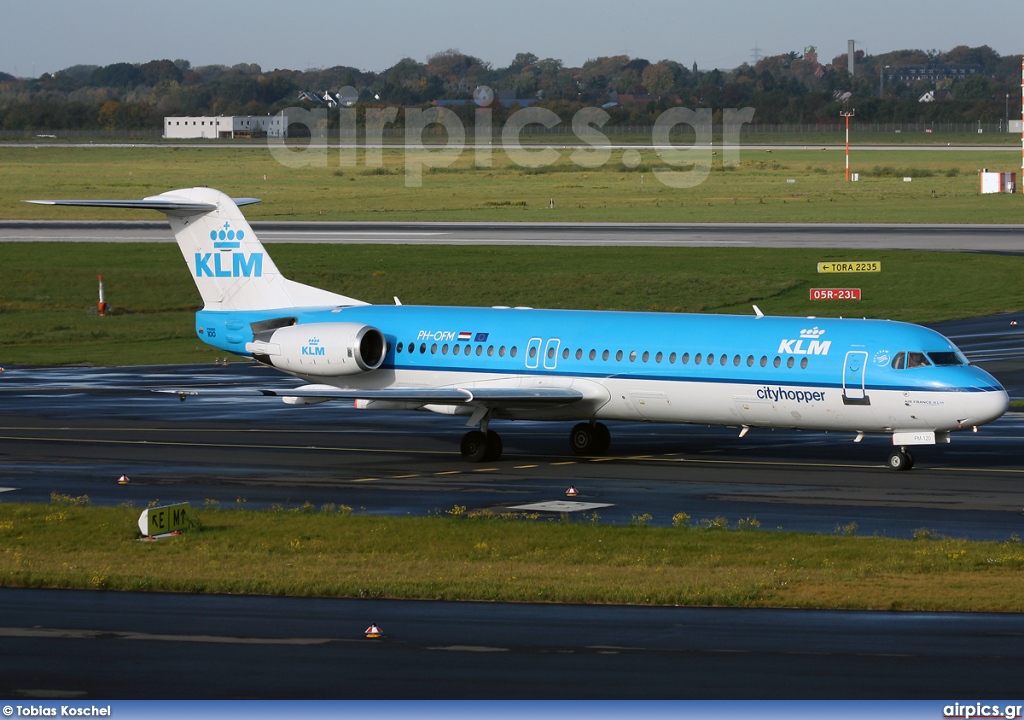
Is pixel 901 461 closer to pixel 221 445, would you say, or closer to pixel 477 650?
pixel 221 445

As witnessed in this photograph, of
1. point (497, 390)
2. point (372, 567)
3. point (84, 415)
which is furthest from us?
point (84, 415)

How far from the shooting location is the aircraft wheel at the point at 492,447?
33406mm

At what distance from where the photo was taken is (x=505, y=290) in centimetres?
6538

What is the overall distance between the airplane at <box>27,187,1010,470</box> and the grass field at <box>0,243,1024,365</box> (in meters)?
18.5

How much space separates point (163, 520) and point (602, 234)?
6088cm

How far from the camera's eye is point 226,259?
37.2 metres

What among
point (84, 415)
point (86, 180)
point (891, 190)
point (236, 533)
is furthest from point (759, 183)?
point (236, 533)

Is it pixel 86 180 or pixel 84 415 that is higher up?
pixel 86 180

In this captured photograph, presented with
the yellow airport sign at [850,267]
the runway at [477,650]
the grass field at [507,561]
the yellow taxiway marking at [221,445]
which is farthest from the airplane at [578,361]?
the yellow airport sign at [850,267]

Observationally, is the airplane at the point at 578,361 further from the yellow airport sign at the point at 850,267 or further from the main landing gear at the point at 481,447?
the yellow airport sign at the point at 850,267

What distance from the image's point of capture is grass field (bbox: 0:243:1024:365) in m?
60.1

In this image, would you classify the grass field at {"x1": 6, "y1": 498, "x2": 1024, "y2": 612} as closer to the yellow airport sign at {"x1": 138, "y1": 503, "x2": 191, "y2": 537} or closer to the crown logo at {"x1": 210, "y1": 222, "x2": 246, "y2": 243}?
the yellow airport sign at {"x1": 138, "y1": 503, "x2": 191, "y2": 537}

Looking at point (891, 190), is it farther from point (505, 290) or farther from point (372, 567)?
point (372, 567)

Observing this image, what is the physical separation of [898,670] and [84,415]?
29640 millimetres
